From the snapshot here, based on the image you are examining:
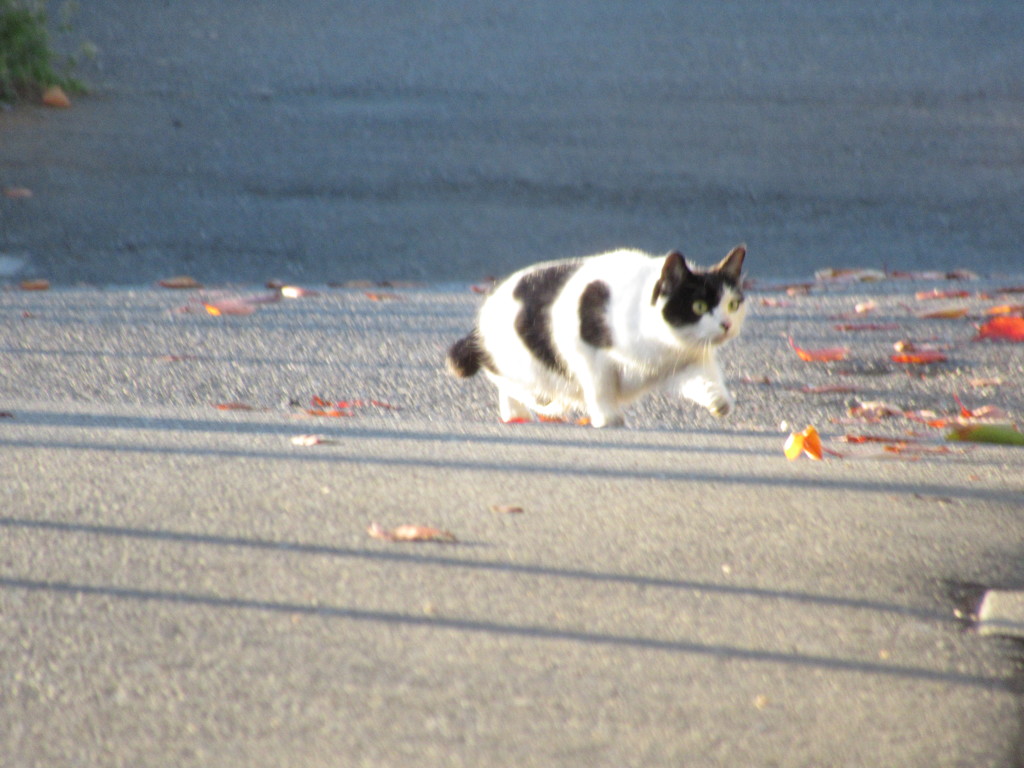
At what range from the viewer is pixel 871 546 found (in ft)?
8.29

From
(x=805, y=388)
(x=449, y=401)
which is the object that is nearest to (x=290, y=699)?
(x=449, y=401)

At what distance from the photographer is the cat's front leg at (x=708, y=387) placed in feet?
12.8

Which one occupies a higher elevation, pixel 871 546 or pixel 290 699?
pixel 871 546

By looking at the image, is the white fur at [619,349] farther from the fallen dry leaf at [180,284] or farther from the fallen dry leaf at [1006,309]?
the fallen dry leaf at [180,284]

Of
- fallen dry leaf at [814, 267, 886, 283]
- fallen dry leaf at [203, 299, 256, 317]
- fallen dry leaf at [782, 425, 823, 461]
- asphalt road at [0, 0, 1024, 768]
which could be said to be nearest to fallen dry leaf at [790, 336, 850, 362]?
asphalt road at [0, 0, 1024, 768]

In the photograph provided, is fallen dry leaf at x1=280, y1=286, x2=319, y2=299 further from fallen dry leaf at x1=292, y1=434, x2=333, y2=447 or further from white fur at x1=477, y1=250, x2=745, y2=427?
fallen dry leaf at x1=292, y1=434, x2=333, y2=447

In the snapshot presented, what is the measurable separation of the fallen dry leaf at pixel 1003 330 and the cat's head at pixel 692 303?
69.9 inches

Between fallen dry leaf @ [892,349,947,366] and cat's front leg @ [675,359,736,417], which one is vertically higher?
fallen dry leaf @ [892,349,947,366]

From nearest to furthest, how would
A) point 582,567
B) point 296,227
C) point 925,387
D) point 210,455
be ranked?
point 582,567, point 210,455, point 925,387, point 296,227

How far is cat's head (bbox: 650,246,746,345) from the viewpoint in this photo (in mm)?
3766

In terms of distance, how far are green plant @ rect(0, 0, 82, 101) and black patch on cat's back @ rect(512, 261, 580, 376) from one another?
7592 mm

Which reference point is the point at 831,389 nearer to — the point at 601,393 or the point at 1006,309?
the point at 601,393

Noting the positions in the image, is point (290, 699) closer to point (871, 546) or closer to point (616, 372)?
point (871, 546)

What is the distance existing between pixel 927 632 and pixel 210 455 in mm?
1844
